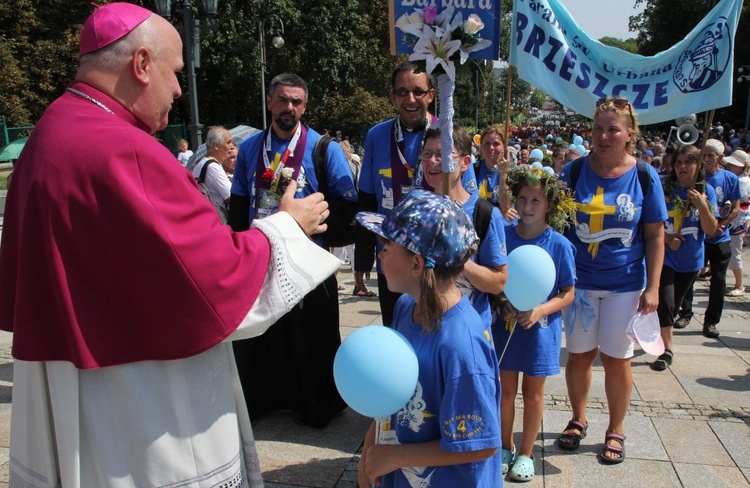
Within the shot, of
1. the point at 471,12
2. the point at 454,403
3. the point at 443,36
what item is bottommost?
the point at 454,403

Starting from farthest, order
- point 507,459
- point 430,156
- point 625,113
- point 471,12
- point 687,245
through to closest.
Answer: point 687,245 < point 625,113 < point 507,459 < point 430,156 < point 471,12

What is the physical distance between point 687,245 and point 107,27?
5.65m

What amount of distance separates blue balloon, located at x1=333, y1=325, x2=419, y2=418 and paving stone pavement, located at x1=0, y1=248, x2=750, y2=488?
5.51 ft

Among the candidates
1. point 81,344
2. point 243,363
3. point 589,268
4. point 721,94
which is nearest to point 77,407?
point 81,344

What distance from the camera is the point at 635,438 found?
4.04 meters

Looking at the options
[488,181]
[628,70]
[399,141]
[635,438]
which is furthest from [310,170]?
[488,181]

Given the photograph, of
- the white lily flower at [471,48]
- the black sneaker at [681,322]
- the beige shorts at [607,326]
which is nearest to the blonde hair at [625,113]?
the beige shorts at [607,326]

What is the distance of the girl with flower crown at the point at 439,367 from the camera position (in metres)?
1.93

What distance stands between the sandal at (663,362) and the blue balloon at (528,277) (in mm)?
2967

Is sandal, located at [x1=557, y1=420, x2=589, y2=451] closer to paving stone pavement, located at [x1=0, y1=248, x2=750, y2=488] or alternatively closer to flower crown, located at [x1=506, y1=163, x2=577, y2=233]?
paving stone pavement, located at [x1=0, y1=248, x2=750, y2=488]

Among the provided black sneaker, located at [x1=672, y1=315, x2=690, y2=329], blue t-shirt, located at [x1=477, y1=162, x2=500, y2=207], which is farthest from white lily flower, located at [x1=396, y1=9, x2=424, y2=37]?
black sneaker, located at [x1=672, y1=315, x2=690, y2=329]

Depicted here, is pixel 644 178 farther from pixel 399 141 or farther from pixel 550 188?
pixel 399 141

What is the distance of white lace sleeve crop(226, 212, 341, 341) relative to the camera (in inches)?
79.1

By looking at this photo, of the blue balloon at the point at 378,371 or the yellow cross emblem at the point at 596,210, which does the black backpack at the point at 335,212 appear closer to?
the yellow cross emblem at the point at 596,210
